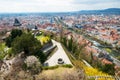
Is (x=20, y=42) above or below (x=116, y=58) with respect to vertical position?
above

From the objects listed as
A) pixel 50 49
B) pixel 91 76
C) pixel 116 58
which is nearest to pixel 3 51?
pixel 50 49

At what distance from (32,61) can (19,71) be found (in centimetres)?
166

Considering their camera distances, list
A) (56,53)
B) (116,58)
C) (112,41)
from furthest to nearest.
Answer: (112,41)
(116,58)
(56,53)

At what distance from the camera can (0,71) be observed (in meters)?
23.3

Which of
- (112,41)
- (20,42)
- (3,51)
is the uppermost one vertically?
(20,42)

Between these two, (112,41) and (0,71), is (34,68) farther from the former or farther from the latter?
(112,41)

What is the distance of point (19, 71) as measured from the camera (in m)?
22.7

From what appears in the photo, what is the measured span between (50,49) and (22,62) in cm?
899

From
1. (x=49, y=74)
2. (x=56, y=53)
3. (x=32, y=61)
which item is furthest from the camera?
(x=56, y=53)

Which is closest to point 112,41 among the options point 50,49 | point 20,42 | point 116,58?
point 116,58

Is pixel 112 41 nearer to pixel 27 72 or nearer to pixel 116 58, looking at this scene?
pixel 116 58

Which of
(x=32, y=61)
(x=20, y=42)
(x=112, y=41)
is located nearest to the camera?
(x=32, y=61)

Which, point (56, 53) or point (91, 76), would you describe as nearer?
point (91, 76)

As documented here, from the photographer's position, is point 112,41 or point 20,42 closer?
point 20,42
